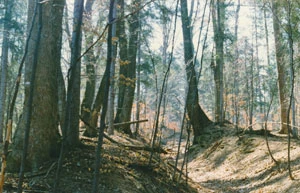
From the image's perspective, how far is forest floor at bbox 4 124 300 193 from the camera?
5004 millimetres

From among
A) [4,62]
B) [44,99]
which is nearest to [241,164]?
[44,99]

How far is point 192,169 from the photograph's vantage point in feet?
39.4

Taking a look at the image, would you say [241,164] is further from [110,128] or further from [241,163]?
[110,128]

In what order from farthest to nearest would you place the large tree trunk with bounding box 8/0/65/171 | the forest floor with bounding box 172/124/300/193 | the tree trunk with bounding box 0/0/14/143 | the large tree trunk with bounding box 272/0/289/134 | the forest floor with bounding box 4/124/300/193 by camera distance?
1. the tree trunk with bounding box 0/0/14/143
2. the large tree trunk with bounding box 272/0/289/134
3. the forest floor with bounding box 172/124/300/193
4. the large tree trunk with bounding box 8/0/65/171
5. the forest floor with bounding box 4/124/300/193

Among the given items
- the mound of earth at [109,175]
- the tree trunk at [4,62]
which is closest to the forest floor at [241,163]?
the mound of earth at [109,175]

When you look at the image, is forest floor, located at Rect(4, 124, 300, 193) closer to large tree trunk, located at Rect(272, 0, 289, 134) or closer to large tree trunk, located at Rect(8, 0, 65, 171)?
large tree trunk, located at Rect(8, 0, 65, 171)

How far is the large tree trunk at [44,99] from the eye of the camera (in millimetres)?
5105

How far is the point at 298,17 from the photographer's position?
10133 mm

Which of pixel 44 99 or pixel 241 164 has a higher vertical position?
pixel 44 99

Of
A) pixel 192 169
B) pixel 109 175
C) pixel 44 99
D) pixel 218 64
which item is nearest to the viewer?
pixel 44 99

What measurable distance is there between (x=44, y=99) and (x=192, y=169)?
806 cm

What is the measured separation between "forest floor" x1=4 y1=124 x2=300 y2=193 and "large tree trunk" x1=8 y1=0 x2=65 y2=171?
0.27 meters

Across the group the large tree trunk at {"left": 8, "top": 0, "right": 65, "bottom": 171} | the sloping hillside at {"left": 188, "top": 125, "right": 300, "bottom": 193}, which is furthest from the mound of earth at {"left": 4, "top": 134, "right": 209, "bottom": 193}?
the sloping hillside at {"left": 188, "top": 125, "right": 300, "bottom": 193}

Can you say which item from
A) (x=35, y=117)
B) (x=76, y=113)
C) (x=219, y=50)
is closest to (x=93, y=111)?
(x=76, y=113)
